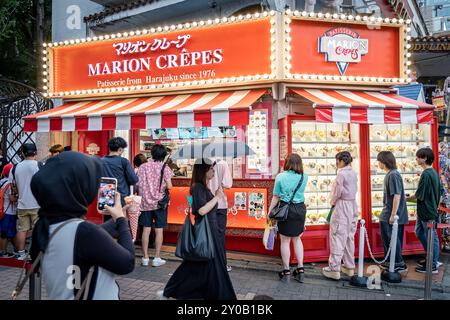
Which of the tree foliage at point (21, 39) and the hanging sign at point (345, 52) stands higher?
the tree foliage at point (21, 39)

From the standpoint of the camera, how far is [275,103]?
684cm

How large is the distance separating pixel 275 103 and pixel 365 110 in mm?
1636

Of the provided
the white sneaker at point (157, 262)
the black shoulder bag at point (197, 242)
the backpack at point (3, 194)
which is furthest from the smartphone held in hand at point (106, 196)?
the backpack at point (3, 194)

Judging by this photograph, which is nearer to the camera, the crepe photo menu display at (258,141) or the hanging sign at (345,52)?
the hanging sign at (345,52)

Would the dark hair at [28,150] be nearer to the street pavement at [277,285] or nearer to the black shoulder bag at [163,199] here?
the street pavement at [277,285]

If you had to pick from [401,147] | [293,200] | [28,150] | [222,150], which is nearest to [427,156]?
[401,147]

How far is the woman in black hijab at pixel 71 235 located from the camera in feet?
6.41

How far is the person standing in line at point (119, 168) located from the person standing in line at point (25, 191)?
148 cm

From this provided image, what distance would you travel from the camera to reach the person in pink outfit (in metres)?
5.49

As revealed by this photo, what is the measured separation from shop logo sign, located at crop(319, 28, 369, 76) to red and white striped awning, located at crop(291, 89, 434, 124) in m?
0.86

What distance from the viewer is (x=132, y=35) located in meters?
7.96
